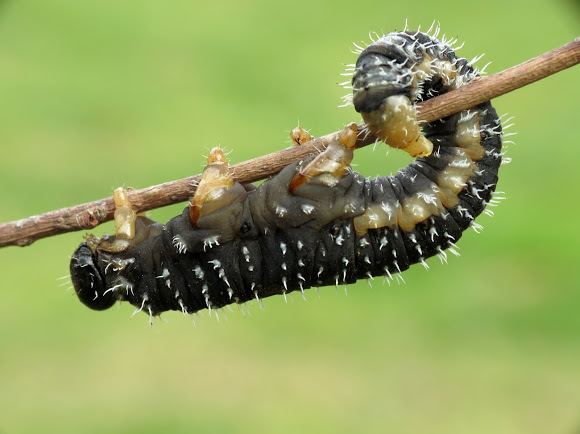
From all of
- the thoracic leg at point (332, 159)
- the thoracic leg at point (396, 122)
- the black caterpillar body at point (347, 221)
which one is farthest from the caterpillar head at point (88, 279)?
the thoracic leg at point (396, 122)

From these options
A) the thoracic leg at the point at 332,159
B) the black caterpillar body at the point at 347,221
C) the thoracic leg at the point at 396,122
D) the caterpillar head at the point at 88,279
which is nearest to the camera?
the thoracic leg at the point at 396,122

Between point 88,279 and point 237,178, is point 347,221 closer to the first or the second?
point 237,178

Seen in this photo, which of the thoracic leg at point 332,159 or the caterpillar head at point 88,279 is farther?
the caterpillar head at point 88,279

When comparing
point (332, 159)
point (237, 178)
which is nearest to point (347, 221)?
point (332, 159)

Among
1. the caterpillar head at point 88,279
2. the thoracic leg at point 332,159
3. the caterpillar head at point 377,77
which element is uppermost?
the caterpillar head at point 377,77

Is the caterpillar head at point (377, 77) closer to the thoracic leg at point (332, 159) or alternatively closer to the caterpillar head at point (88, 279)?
the thoracic leg at point (332, 159)

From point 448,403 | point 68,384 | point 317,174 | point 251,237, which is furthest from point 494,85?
point 68,384

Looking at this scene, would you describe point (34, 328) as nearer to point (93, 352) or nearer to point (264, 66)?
point (93, 352)
